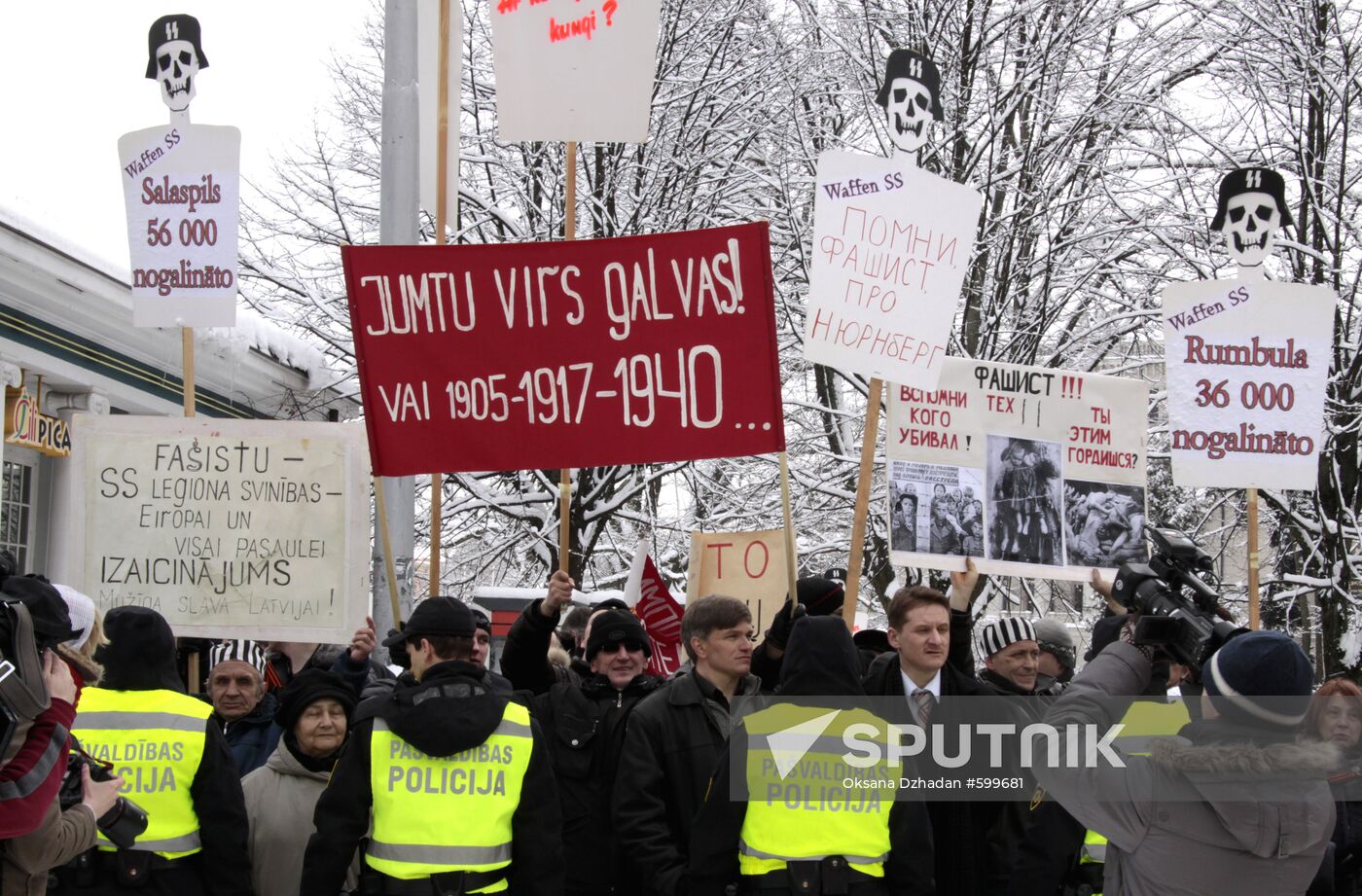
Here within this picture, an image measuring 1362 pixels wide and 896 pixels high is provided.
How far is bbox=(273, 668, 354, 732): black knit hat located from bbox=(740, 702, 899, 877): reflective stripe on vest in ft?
5.06

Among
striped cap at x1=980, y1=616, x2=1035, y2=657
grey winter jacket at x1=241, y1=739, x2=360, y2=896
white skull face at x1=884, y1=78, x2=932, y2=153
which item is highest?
white skull face at x1=884, y1=78, x2=932, y2=153

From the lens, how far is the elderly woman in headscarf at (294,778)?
209 inches

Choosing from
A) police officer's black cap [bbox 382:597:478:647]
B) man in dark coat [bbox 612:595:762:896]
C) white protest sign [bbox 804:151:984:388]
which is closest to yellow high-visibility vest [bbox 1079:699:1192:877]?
man in dark coat [bbox 612:595:762:896]

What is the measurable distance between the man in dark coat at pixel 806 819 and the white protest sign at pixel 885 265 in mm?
2299

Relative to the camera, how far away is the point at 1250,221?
8258 mm

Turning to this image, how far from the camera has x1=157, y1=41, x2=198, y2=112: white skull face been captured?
742cm

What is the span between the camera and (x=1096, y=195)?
50.9 feet

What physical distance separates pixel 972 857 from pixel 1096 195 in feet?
37.8

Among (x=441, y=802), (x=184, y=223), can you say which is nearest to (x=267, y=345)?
(x=184, y=223)

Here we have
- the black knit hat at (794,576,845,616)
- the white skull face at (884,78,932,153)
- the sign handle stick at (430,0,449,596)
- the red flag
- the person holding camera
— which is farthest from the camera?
the red flag

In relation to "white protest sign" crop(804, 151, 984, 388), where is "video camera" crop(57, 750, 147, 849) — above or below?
below

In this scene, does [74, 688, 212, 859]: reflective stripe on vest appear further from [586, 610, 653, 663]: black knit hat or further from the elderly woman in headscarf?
[586, 610, 653, 663]: black knit hat

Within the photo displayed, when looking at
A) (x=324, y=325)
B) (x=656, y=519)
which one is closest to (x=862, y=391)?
(x=656, y=519)

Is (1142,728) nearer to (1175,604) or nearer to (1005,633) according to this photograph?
(1175,604)
